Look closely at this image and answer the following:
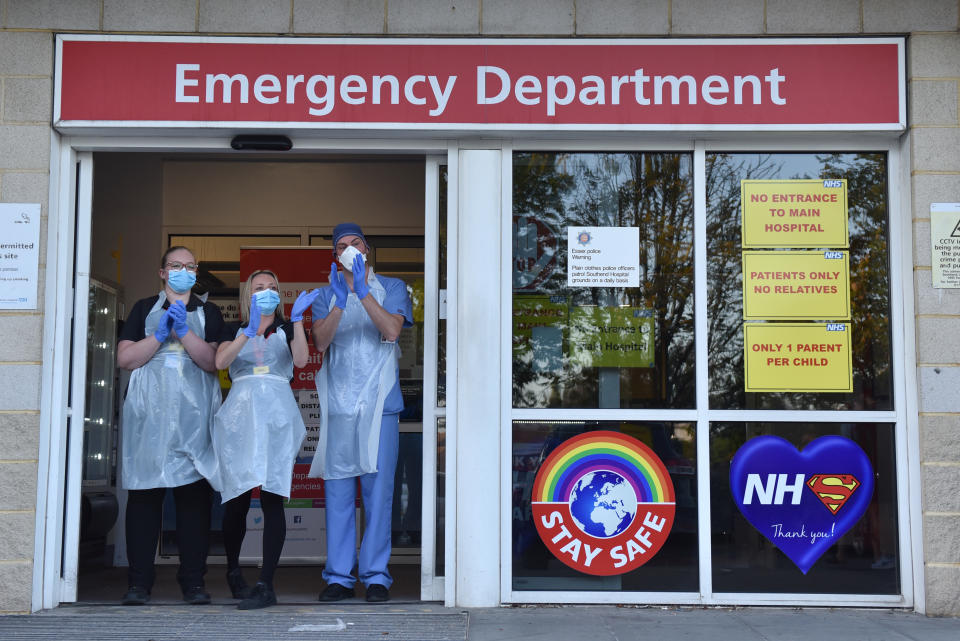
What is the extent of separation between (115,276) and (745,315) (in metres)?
4.58

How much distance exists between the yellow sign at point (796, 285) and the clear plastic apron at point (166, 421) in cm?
291

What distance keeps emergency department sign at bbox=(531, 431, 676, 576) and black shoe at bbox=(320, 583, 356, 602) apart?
111 cm

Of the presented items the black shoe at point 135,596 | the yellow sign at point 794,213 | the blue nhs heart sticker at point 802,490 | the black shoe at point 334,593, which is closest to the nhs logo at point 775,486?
the blue nhs heart sticker at point 802,490

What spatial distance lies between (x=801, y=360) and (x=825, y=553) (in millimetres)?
1009

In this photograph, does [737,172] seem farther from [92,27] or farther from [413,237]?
[92,27]

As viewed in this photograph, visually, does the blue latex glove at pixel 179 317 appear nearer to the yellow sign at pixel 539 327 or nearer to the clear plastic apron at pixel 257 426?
the clear plastic apron at pixel 257 426

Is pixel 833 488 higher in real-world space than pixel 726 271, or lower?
lower

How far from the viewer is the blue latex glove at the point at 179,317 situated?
17.4 ft

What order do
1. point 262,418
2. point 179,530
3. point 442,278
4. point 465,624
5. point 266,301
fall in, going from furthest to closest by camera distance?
point 442,278 → point 179,530 → point 262,418 → point 266,301 → point 465,624

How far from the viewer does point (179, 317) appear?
17.4 feet

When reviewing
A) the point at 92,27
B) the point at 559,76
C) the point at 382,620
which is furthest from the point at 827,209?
the point at 92,27

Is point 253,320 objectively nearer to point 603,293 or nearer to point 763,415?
point 603,293

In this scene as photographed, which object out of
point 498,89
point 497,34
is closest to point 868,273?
point 498,89

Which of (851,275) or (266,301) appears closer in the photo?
(266,301)
